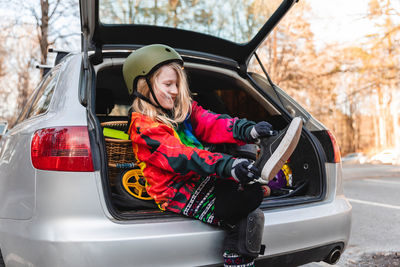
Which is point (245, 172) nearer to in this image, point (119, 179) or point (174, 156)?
point (174, 156)

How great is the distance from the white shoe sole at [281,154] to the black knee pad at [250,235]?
9.6 inches

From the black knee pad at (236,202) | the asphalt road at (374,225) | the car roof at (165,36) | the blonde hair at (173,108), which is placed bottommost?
the asphalt road at (374,225)

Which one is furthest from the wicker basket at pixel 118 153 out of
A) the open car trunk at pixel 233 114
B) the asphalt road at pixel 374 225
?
the asphalt road at pixel 374 225

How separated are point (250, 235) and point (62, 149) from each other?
940 mm

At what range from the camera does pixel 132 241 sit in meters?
1.55

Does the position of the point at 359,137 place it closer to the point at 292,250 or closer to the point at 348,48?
the point at 348,48

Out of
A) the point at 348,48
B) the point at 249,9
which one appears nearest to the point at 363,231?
the point at 249,9

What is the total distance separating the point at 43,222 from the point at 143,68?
0.90 m

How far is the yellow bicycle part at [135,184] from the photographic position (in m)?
1.96

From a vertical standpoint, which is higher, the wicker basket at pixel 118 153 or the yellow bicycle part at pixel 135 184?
the wicker basket at pixel 118 153

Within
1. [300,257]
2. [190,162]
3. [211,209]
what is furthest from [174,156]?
[300,257]

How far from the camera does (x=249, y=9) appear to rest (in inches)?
103

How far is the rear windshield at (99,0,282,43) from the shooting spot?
2.37 metres

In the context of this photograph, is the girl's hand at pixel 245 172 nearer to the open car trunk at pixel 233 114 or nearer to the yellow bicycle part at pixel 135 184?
the open car trunk at pixel 233 114
